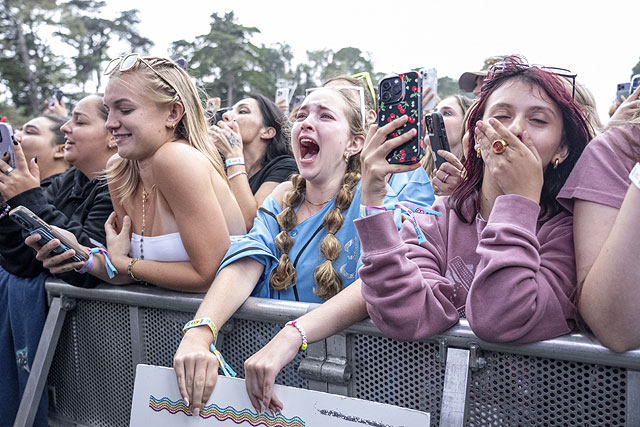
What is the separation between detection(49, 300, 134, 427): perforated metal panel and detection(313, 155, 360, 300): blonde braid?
874 millimetres

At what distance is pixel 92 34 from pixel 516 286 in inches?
2170

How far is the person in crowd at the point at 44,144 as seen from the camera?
4.22m

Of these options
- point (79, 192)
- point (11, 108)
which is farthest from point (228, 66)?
point (79, 192)

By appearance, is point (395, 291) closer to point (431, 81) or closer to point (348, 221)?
point (348, 221)

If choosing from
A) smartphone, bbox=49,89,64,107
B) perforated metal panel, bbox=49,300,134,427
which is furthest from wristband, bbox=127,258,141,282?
smartphone, bbox=49,89,64,107

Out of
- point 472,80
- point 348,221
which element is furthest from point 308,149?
point 472,80

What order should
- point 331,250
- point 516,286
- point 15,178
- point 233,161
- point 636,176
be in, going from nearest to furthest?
point 636,176 → point 516,286 → point 331,250 → point 15,178 → point 233,161

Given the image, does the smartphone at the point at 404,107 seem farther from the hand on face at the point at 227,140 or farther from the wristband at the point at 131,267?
the hand on face at the point at 227,140

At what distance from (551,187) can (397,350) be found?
712 mm

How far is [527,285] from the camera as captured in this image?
1386 mm

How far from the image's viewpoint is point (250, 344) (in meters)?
1.96

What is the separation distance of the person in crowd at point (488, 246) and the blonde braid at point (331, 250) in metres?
0.27

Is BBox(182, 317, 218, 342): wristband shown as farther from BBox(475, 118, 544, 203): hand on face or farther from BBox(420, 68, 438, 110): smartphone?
BBox(420, 68, 438, 110): smartphone

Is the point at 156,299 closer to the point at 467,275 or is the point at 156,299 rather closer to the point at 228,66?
the point at 467,275
